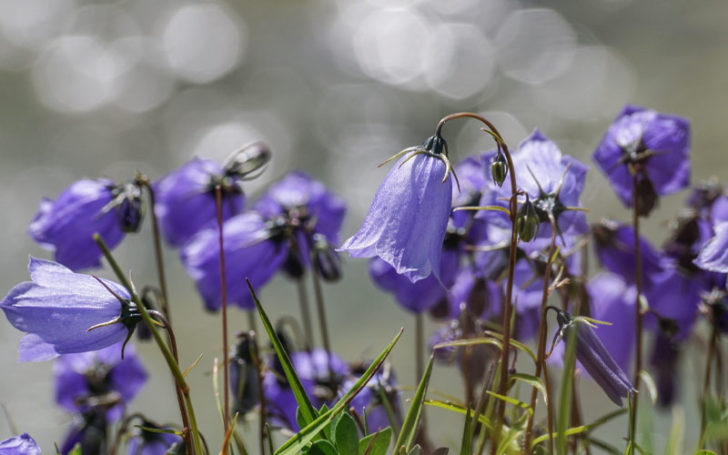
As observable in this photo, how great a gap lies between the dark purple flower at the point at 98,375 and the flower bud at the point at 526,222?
0.96 metres

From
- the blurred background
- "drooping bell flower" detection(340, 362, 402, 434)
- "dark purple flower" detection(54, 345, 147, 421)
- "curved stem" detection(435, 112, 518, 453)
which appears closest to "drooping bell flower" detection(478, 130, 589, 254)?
"curved stem" detection(435, 112, 518, 453)

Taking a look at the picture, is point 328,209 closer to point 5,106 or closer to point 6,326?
point 6,326

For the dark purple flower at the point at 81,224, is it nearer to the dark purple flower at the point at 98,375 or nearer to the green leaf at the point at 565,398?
the dark purple flower at the point at 98,375

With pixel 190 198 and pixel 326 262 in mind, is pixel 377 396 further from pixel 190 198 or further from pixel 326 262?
pixel 190 198

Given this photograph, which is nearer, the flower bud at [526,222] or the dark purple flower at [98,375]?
the flower bud at [526,222]

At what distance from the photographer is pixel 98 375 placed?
171 centimetres

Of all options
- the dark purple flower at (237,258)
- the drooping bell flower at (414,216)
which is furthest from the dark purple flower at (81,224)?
the drooping bell flower at (414,216)

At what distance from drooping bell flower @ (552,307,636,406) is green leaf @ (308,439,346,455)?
0.28 meters

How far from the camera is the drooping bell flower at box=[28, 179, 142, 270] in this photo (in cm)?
150

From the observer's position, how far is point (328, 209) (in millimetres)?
1832

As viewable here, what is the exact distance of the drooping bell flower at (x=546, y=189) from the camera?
120cm

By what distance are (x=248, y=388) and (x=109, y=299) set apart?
0.47m

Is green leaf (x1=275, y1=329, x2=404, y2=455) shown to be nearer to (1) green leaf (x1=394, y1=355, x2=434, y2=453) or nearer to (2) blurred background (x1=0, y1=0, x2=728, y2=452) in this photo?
(1) green leaf (x1=394, y1=355, x2=434, y2=453)

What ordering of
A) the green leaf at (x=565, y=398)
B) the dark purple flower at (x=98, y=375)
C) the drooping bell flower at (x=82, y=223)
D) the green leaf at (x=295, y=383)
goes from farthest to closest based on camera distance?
the dark purple flower at (x=98, y=375) < the drooping bell flower at (x=82, y=223) < the green leaf at (x=295, y=383) < the green leaf at (x=565, y=398)
